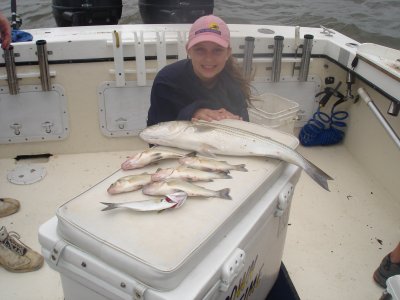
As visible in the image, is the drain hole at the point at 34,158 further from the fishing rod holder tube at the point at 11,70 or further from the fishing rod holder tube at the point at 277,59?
the fishing rod holder tube at the point at 277,59

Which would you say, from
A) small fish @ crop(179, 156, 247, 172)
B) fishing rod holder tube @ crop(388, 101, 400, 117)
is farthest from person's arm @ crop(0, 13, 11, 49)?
fishing rod holder tube @ crop(388, 101, 400, 117)

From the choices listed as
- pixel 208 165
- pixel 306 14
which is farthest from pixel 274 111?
pixel 306 14

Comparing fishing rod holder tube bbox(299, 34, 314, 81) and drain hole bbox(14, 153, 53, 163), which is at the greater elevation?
fishing rod holder tube bbox(299, 34, 314, 81)

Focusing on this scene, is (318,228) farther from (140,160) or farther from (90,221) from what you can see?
(90,221)

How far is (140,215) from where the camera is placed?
129 centimetres

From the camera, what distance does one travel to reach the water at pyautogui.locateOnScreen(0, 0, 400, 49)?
859 centimetres

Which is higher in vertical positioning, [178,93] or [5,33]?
[5,33]

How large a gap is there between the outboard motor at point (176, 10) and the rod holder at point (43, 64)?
160 centimetres

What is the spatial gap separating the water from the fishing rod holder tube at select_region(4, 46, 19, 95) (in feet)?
17.6

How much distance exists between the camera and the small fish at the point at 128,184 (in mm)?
1407

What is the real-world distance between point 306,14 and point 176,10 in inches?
249

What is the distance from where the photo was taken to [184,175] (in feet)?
4.92

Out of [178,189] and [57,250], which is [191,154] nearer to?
[178,189]

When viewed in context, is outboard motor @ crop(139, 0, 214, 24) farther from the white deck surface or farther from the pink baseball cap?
the pink baseball cap
